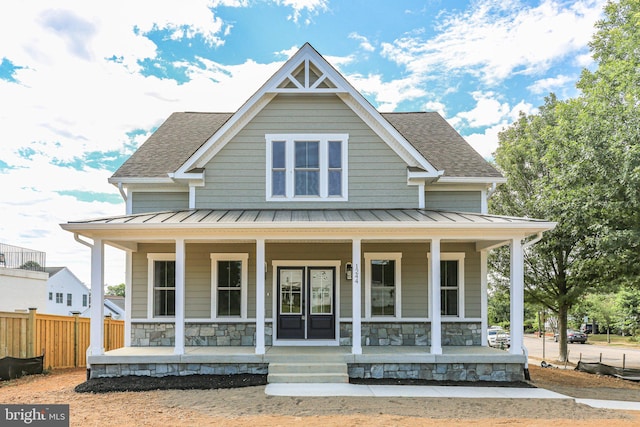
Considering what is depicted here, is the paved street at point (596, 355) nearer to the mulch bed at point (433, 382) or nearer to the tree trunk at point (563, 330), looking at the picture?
the tree trunk at point (563, 330)

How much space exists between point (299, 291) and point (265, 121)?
14.5 feet

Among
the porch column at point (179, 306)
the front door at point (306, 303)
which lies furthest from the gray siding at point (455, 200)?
the porch column at point (179, 306)

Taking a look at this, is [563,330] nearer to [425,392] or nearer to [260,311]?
[425,392]

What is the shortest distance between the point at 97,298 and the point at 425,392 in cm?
704

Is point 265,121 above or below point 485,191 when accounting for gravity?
above

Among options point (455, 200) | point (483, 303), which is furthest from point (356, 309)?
point (455, 200)

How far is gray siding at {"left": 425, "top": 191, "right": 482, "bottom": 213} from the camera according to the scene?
13.6 meters

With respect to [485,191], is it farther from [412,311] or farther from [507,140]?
[507,140]

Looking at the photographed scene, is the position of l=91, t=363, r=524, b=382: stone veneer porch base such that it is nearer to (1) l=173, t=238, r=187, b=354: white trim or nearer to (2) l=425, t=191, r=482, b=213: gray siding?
(1) l=173, t=238, r=187, b=354: white trim

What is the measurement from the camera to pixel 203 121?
55.9 ft

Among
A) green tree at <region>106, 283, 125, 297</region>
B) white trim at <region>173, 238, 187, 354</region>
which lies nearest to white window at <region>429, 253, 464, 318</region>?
white trim at <region>173, 238, 187, 354</region>

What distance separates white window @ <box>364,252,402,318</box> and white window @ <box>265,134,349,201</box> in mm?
1872

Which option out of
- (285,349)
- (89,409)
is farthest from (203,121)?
(89,409)

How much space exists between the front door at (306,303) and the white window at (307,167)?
1958 millimetres
